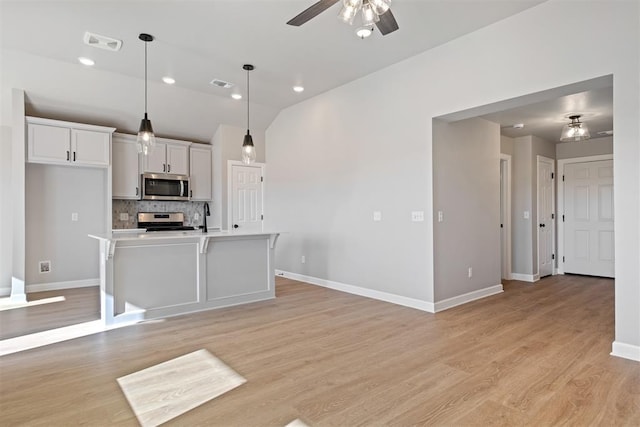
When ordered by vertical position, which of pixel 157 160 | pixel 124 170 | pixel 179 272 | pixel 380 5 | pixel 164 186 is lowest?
pixel 179 272

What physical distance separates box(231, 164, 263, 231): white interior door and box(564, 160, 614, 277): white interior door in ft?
19.0

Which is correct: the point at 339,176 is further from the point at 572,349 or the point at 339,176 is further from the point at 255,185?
the point at 572,349

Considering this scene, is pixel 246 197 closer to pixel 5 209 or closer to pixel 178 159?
pixel 178 159

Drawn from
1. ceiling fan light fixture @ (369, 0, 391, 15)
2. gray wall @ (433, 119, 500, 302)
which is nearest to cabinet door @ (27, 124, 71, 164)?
ceiling fan light fixture @ (369, 0, 391, 15)

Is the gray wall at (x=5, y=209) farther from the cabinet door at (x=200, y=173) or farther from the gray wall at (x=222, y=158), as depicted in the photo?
the gray wall at (x=222, y=158)

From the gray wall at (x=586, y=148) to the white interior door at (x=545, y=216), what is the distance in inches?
12.3

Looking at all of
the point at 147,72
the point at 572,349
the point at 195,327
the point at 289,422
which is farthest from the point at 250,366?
the point at 147,72

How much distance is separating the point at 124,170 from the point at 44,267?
179cm

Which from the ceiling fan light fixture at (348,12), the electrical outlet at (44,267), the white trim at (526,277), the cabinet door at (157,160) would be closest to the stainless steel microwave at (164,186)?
the cabinet door at (157,160)

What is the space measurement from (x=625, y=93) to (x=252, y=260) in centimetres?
398

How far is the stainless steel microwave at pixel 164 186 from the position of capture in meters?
5.88

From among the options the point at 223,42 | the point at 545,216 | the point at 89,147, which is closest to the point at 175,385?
the point at 223,42

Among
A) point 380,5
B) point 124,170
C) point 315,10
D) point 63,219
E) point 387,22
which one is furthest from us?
point 124,170

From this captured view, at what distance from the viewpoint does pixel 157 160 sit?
6039 mm
